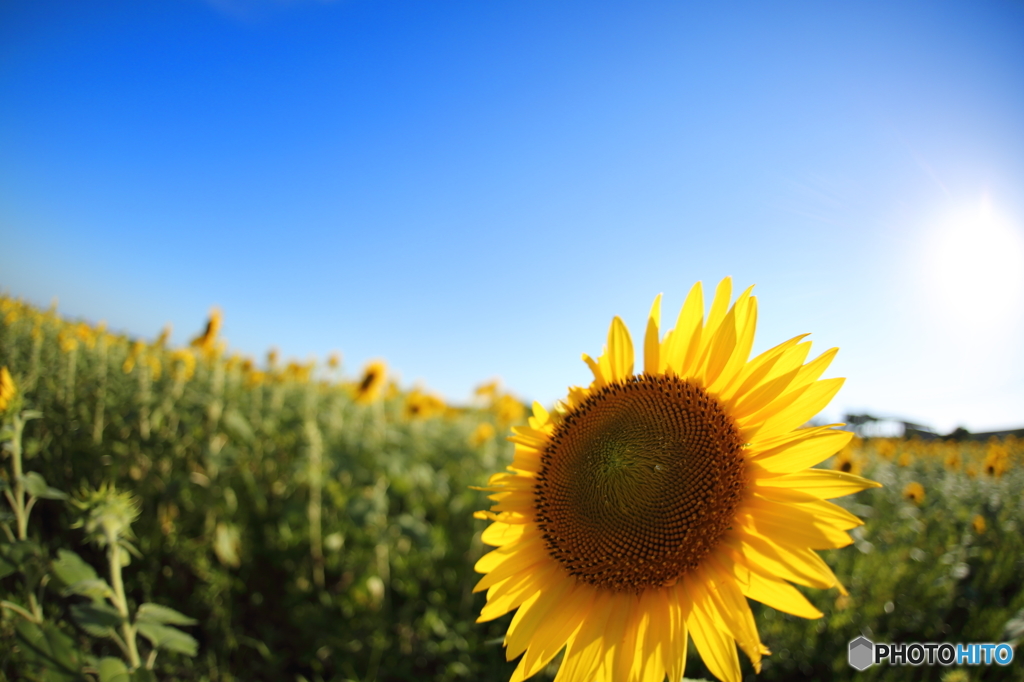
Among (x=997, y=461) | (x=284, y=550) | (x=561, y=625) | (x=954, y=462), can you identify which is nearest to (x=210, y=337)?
(x=284, y=550)

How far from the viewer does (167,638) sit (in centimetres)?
152

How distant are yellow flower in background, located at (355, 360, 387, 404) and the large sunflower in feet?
17.2

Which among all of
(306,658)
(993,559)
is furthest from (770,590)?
Answer: (993,559)

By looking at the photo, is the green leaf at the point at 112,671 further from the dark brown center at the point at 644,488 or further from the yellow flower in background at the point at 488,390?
the yellow flower in background at the point at 488,390

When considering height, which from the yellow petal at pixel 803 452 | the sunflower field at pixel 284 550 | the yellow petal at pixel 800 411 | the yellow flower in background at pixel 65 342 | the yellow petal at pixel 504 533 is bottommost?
the sunflower field at pixel 284 550

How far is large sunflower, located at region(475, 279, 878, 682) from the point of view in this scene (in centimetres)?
110

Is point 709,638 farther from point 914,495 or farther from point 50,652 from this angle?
point 914,495

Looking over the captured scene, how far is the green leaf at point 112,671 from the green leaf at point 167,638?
0.30ft

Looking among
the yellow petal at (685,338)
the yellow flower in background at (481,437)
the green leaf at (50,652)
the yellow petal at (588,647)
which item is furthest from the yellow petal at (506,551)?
the yellow flower in background at (481,437)

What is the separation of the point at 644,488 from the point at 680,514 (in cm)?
11

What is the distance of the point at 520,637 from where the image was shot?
1.29 m

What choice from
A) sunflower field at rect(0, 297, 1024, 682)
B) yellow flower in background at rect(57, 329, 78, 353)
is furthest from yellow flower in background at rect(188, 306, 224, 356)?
yellow flower in background at rect(57, 329, 78, 353)

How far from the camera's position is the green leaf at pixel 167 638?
1.48 meters

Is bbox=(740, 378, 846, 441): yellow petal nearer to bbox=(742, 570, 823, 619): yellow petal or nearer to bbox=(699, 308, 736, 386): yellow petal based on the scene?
bbox=(699, 308, 736, 386): yellow petal
